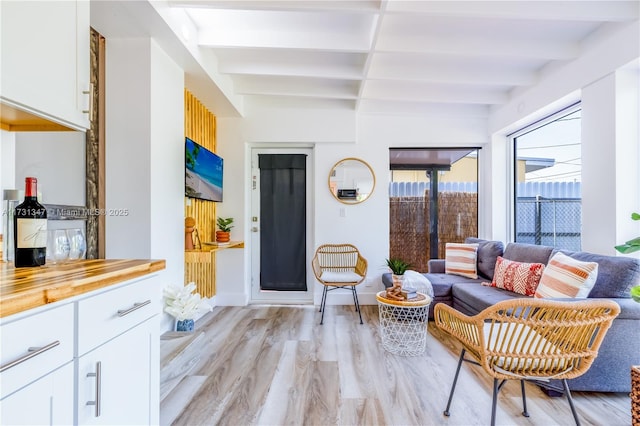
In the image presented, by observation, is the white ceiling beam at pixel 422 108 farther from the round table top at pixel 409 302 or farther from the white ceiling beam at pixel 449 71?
the round table top at pixel 409 302

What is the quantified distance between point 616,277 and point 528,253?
92 cm

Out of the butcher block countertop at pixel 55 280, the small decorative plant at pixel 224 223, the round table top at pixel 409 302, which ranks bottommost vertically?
the round table top at pixel 409 302

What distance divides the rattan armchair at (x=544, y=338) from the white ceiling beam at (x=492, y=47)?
86.0 inches

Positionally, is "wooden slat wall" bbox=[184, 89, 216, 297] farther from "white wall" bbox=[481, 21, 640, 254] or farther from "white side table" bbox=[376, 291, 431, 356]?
"white wall" bbox=[481, 21, 640, 254]

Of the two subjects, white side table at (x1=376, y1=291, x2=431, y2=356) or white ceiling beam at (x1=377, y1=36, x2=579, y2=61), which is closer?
white side table at (x1=376, y1=291, x2=431, y2=356)

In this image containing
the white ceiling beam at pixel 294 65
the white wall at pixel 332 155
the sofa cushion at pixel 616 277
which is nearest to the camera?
the sofa cushion at pixel 616 277

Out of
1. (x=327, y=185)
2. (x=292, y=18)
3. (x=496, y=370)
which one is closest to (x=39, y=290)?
(x=496, y=370)

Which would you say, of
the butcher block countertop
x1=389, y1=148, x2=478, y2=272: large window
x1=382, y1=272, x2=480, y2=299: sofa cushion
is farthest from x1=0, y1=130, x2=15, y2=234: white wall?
x1=389, y1=148, x2=478, y2=272: large window

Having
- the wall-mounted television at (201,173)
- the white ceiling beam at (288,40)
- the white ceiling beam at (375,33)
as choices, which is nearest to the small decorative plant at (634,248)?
the white ceiling beam at (375,33)

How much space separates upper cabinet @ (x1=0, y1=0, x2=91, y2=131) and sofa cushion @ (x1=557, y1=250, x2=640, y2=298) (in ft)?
10.6

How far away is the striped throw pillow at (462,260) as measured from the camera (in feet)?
11.7

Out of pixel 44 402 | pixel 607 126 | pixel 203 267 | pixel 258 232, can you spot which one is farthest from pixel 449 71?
pixel 44 402

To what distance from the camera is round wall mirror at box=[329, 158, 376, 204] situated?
4066 mm

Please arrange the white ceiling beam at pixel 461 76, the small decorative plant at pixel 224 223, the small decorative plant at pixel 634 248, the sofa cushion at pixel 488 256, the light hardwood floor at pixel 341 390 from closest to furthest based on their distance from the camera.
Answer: the small decorative plant at pixel 634 248 → the light hardwood floor at pixel 341 390 → the white ceiling beam at pixel 461 76 → the sofa cushion at pixel 488 256 → the small decorative plant at pixel 224 223
